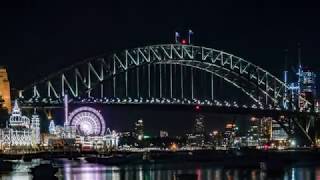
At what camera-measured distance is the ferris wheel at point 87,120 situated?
104 m

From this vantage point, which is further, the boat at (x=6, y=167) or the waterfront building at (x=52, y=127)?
the waterfront building at (x=52, y=127)

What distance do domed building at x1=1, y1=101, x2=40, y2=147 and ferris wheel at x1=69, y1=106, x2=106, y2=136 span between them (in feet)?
14.6

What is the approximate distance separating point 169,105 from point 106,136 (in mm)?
16597

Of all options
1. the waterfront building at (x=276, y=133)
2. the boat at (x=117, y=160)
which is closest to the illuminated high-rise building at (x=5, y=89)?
the boat at (x=117, y=160)

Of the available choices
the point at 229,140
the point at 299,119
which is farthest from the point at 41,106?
the point at 229,140

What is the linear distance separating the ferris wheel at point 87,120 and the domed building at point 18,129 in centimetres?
445

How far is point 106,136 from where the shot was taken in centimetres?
11888

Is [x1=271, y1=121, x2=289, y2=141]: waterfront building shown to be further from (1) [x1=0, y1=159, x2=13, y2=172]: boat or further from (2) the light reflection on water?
(1) [x1=0, y1=159, x2=13, y2=172]: boat

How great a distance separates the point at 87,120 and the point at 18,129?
898 centimetres

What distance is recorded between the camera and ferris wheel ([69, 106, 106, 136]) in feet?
340

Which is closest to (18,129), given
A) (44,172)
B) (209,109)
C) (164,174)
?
(209,109)

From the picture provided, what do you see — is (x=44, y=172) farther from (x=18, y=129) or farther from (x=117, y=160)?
(x=18, y=129)

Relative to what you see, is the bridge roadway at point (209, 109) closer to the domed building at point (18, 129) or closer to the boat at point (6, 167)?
the domed building at point (18, 129)

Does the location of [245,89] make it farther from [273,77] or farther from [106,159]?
[106,159]
